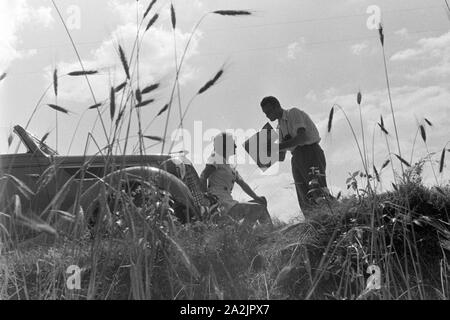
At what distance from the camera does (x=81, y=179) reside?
6.08ft

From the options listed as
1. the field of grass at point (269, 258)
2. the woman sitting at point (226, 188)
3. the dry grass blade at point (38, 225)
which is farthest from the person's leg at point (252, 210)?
the dry grass blade at point (38, 225)

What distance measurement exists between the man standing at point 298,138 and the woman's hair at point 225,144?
0.85 meters

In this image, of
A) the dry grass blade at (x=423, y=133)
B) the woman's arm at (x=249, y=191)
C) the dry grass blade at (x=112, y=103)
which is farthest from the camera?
the woman's arm at (x=249, y=191)

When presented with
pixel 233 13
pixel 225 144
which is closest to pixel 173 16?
pixel 233 13

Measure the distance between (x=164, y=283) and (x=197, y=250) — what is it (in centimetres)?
33

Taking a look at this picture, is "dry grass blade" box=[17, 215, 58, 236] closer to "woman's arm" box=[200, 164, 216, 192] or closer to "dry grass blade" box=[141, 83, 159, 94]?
"dry grass blade" box=[141, 83, 159, 94]

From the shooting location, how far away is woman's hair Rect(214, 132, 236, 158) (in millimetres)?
4034

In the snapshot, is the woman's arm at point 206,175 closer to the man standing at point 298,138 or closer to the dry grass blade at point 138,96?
the man standing at point 298,138

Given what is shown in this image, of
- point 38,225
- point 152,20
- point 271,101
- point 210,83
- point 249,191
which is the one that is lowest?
point 38,225

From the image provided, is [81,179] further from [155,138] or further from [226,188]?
[226,188]

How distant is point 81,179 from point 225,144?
7.75ft

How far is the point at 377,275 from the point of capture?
6.17 ft

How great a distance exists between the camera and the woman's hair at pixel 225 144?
403 cm
